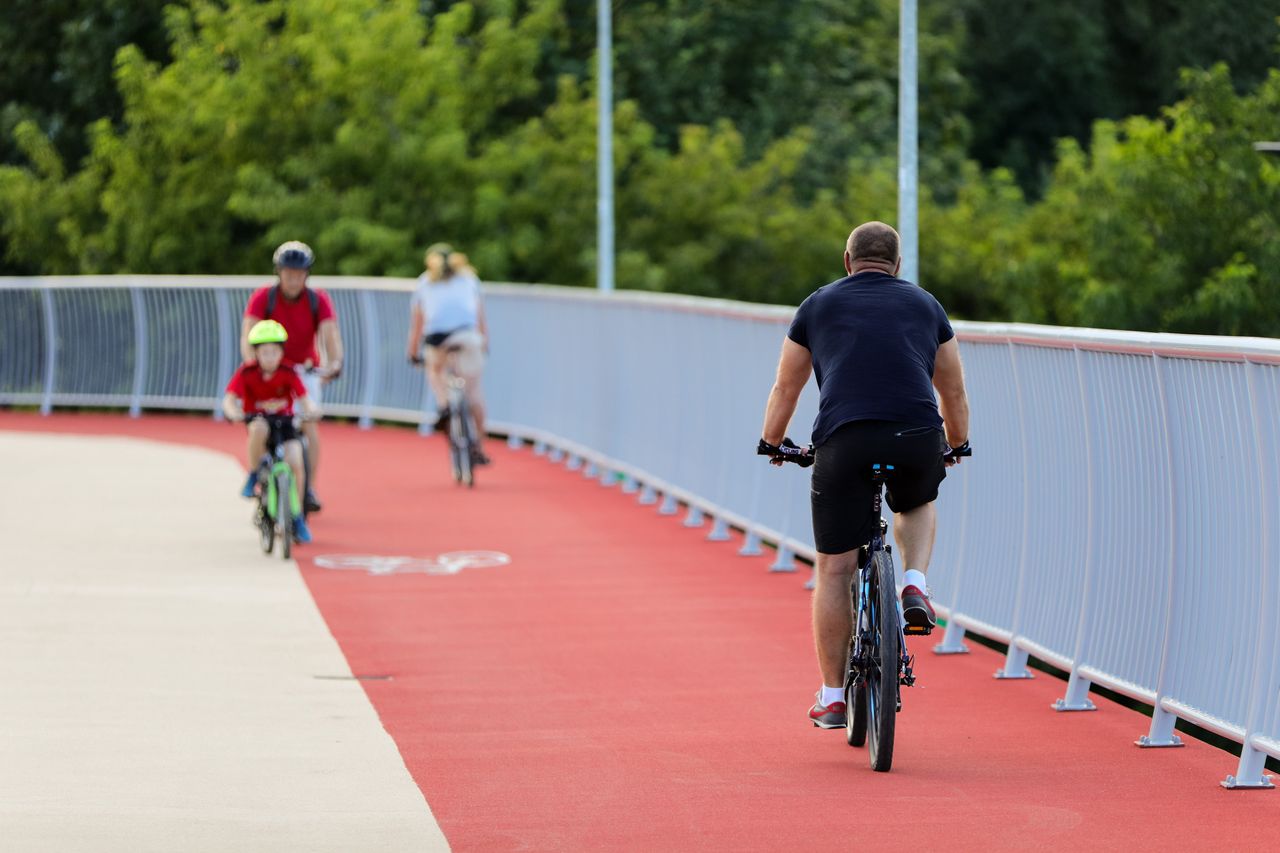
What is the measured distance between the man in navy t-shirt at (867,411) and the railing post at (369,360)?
17657mm

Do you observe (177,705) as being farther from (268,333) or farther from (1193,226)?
(1193,226)

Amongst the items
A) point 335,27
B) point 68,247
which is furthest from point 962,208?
point 68,247

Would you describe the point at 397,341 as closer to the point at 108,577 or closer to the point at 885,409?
the point at 108,577

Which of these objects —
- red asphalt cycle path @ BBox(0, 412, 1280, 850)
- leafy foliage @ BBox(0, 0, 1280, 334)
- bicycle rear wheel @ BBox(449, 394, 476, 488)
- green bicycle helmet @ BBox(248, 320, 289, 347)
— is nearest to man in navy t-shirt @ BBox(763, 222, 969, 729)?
red asphalt cycle path @ BBox(0, 412, 1280, 850)

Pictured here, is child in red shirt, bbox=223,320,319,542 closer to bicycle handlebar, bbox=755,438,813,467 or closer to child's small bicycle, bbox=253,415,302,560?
child's small bicycle, bbox=253,415,302,560

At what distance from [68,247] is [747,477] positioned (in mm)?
22092

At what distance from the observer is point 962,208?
1598 inches

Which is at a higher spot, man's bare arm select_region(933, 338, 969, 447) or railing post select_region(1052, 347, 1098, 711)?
man's bare arm select_region(933, 338, 969, 447)

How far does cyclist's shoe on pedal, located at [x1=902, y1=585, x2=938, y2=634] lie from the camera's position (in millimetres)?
8188

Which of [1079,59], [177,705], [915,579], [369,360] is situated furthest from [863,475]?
[1079,59]

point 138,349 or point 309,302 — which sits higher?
point 309,302

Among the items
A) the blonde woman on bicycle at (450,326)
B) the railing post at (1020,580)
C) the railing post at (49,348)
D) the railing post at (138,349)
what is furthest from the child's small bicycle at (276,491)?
the railing post at (49,348)

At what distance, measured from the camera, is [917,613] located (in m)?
8.19

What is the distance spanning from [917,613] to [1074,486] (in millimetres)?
2038
